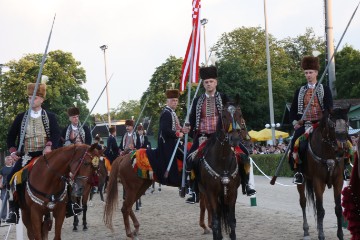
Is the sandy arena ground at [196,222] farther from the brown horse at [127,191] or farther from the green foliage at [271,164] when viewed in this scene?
the green foliage at [271,164]

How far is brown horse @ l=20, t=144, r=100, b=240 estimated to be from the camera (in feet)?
31.8

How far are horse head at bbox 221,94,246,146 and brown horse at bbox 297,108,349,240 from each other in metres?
1.74

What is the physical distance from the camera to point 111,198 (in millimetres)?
13641

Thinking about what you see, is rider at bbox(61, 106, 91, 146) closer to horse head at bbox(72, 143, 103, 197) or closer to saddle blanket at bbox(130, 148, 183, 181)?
saddle blanket at bbox(130, 148, 183, 181)

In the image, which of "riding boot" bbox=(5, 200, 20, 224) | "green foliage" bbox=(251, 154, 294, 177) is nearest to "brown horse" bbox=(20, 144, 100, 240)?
"riding boot" bbox=(5, 200, 20, 224)

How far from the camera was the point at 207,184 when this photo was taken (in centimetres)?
1058

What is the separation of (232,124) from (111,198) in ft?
15.5

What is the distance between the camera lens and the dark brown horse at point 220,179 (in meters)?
10.4

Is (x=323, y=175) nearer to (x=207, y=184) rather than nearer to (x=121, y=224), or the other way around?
(x=207, y=184)

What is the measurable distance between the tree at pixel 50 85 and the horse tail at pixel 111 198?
4781 centimetres

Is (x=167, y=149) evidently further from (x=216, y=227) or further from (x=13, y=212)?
(x=13, y=212)

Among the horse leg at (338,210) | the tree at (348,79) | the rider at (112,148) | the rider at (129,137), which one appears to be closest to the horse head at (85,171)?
the horse leg at (338,210)

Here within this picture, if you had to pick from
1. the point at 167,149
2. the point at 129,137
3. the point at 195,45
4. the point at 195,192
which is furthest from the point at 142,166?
the point at 129,137

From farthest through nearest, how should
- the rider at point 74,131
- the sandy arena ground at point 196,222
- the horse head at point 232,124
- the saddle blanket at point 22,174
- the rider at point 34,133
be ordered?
the rider at point 74,131, the sandy arena ground at point 196,222, the rider at point 34,133, the saddle blanket at point 22,174, the horse head at point 232,124
